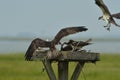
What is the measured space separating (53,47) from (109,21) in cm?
72

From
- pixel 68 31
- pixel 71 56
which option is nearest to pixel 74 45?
pixel 71 56

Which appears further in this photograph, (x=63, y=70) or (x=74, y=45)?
(x=63, y=70)

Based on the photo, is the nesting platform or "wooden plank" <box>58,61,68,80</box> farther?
"wooden plank" <box>58,61,68,80</box>

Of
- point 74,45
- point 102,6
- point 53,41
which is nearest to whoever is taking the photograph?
point 102,6

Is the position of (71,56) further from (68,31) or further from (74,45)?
(68,31)

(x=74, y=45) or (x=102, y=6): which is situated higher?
(x=102, y=6)

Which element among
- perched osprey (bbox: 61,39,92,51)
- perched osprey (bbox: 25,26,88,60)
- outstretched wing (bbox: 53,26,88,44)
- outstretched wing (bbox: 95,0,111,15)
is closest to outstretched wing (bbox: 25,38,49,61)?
perched osprey (bbox: 25,26,88,60)

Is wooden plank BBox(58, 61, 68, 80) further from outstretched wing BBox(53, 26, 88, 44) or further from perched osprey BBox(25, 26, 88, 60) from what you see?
outstretched wing BBox(53, 26, 88, 44)

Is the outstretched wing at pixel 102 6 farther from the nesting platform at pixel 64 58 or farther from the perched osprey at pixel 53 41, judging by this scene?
the nesting platform at pixel 64 58

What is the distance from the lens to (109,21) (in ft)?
24.9

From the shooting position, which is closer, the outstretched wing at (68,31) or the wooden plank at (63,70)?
the outstretched wing at (68,31)

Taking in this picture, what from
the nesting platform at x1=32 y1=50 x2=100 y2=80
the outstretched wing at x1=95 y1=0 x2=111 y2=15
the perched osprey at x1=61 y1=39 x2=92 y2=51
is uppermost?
the outstretched wing at x1=95 y1=0 x2=111 y2=15

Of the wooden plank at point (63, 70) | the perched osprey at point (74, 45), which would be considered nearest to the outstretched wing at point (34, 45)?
the perched osprey at point (74, 45)

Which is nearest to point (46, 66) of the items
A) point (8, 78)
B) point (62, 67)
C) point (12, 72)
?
point (62, 67)
